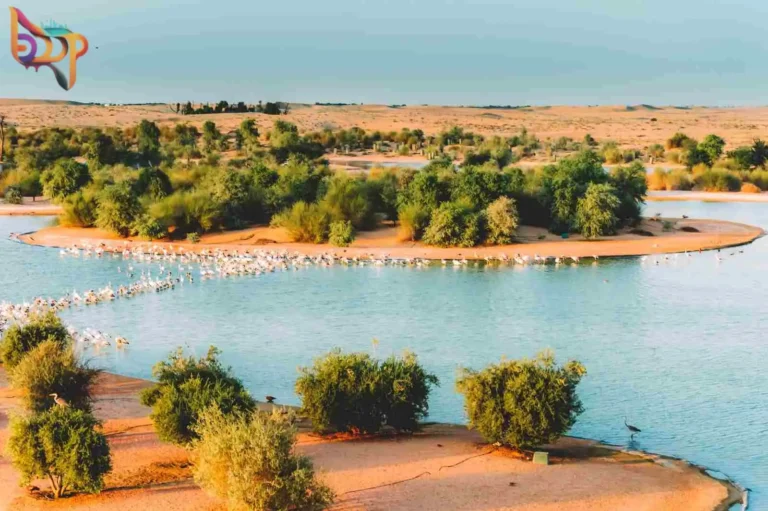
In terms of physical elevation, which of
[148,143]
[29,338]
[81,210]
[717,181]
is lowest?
[29,338]

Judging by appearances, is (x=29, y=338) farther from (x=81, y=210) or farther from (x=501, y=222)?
(x=81, y=210)

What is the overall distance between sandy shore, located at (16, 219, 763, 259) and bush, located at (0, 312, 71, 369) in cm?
2032

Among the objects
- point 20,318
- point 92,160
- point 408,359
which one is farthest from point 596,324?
point 92,160

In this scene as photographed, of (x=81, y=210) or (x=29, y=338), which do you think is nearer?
(x=29, y=338)

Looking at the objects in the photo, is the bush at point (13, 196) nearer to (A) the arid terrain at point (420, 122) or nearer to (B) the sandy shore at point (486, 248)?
(B) the sandy shore at point (486, 248)

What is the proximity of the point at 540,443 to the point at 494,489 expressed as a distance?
82.0 inches

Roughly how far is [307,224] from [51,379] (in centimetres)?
2716

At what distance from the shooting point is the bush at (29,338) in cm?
2131

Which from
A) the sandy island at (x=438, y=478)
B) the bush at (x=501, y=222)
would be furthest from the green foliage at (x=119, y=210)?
the sandy island at (x=438, y=478)

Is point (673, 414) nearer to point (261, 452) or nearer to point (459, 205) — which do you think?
point (261, 452)

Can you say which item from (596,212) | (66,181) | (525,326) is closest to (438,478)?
(525,326)

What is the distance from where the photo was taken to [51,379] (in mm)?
18109

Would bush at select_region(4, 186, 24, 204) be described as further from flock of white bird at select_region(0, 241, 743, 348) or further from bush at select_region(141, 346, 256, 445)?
bush at select_region(141, 346, 256, 445)

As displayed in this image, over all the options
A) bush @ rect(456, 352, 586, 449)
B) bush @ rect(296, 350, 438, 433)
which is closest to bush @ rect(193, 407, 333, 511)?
bush @ rect(296, 350, 438, 433)
